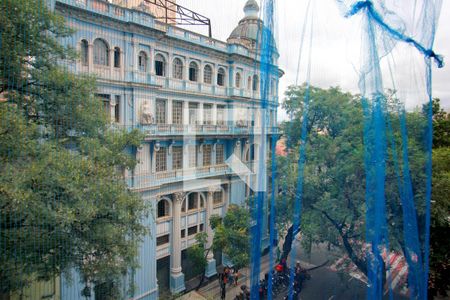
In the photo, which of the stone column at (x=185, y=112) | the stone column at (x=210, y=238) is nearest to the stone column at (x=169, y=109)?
the stone column at (x=185, y=112)

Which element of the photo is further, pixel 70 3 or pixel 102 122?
pixel 70 3

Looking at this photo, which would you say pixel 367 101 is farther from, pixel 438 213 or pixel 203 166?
pixel 203 166

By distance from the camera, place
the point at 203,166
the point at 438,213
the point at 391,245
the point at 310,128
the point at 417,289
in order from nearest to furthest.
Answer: the point at 417,289 → the point at 391,245 → the point at 438,213 → the point at 310,128 → the point at 203,166

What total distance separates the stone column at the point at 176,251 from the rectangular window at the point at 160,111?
953mm

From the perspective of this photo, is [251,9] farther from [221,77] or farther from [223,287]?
[223,287]

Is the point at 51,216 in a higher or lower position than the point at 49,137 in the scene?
lower

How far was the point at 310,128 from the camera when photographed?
3.30 meters

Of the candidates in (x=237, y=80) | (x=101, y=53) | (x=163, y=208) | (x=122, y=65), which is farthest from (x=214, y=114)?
(x=101, y=53)

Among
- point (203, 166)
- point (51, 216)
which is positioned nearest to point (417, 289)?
point (51, 216)

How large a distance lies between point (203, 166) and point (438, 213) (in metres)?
2.72

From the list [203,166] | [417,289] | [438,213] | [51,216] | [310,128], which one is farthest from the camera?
[203,166]

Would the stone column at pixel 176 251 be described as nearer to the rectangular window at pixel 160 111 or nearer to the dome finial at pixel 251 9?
the rectangular window at pixel 160 111

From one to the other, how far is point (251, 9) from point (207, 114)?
211cm

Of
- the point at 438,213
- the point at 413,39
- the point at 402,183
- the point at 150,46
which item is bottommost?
the point at 438,213
